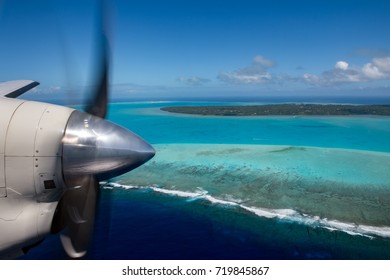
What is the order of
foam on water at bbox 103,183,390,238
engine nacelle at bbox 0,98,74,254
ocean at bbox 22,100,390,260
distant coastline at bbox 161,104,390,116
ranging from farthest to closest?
distant coastline at bbox 161,104,390,116 → foam on water at bbox 103,183,390,238 → ocean at bbox 22,100,390,260 → engine nacelle at bbox 0,98,74,254

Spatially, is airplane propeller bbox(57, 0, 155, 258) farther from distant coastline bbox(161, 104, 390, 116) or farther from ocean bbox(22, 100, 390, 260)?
distant coastline bbox(161, 104, 390, 116)

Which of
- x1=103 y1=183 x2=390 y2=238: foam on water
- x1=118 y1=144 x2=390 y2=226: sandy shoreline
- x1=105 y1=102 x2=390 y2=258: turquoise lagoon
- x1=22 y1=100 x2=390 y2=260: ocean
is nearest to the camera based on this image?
x1=22 y1=100 x2=390 y2=260: ocean

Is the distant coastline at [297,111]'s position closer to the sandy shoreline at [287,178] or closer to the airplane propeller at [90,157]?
the sandy shoreline at [287,178]

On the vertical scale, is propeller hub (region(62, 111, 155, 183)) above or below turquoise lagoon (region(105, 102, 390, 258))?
above

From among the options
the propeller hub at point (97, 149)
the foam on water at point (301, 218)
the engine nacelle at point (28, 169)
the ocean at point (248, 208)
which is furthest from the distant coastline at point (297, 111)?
the engine nacelle at point (28, 169)

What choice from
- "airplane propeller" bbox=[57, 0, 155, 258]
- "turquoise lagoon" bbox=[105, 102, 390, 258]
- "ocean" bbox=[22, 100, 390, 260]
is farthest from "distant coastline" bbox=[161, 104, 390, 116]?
"airplane propeller" bbox=[57, 0, 155, 258]

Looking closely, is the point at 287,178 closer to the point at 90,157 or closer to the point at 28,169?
the point at 90,157

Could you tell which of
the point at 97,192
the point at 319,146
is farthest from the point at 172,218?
the point at 319,146
